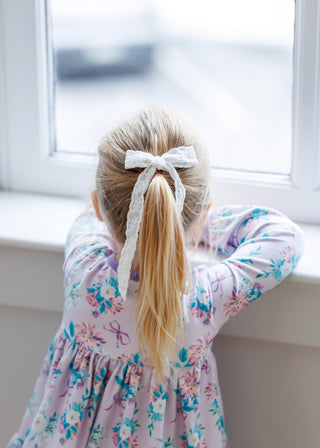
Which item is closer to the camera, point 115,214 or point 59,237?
point 115,214

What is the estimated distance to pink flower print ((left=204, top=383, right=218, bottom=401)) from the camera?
1096 mm

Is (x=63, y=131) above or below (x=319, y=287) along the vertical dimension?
above

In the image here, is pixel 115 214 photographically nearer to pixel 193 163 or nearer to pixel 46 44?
pixel 193 163

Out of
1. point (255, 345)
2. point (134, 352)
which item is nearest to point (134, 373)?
point (134, 352)

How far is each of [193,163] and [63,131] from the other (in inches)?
19.9

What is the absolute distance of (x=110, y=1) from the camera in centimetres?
128

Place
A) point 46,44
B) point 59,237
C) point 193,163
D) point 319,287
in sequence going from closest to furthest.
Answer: point 193,163, point 319,287, point 59,237, point 46,44

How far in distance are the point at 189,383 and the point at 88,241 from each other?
0.91ft

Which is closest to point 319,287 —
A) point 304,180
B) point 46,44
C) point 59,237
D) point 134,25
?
point 304,180

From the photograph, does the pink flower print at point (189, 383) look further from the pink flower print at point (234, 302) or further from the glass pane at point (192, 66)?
the glass pane at point (192, 66)

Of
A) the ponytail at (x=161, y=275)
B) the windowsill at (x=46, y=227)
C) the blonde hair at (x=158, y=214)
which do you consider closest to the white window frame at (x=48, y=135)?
the windowsill at (x=46, y=227)

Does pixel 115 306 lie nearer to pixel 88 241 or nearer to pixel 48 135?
pixel 88 241

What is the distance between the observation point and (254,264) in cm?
103

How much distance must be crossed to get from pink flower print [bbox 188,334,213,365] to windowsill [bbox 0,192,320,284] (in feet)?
0.51
